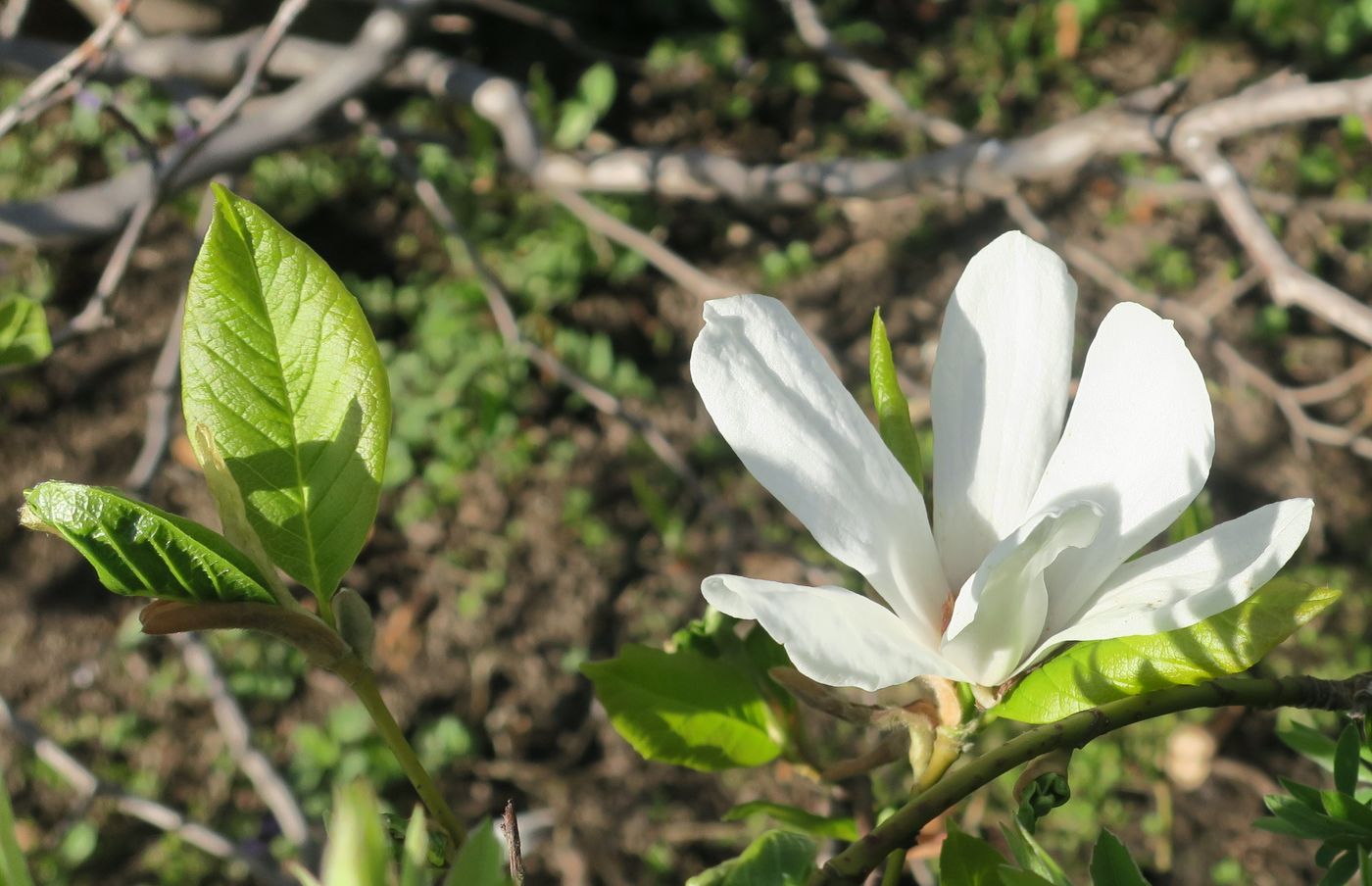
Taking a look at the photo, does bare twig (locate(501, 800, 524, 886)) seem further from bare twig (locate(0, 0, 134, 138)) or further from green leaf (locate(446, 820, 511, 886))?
bare twig (locate(0, 0, 134, 138))

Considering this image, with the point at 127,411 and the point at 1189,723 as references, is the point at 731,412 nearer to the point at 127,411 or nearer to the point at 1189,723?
the point at 1189,723

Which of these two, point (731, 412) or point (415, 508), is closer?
point (731, 412)

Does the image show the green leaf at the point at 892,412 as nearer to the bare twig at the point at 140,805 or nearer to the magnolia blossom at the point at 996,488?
the magnolia blossom at the point at 996,488

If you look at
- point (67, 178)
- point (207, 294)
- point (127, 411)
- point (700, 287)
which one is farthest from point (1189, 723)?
point (67, 178)

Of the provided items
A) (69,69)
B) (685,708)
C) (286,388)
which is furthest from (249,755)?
(286,388)

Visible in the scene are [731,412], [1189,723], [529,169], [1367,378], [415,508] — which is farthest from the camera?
[1367,378]

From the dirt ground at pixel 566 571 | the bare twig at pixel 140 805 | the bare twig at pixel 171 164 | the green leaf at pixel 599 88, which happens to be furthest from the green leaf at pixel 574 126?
the bare twig at pixel 140 805

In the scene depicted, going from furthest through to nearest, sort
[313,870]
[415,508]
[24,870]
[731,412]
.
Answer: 1. [415,508]
2. [313,870]
3. [731,412]
4. [24,870]
